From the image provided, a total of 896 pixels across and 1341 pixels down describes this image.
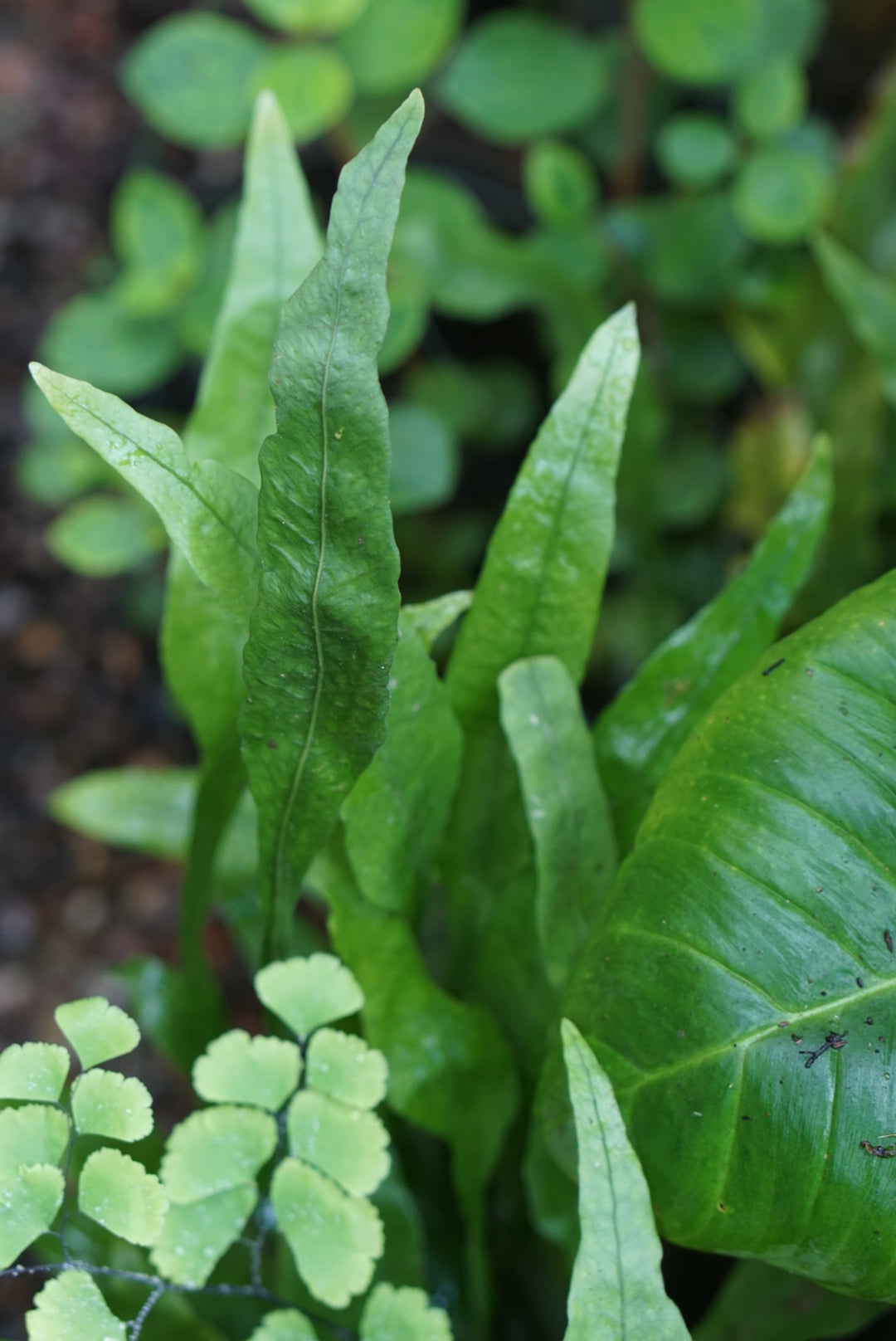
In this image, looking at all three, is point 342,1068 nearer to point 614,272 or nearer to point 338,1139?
point 338,1139

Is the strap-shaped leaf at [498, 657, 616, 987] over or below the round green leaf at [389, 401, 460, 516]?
over

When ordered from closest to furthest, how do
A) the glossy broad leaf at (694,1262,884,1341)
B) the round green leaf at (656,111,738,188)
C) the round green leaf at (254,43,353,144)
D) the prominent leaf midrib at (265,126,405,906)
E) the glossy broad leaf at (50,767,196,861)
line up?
the prominent leaf midrib at (265,126,405,906), the glossy broad leaf at (694,1262,884,1341), the glossy broad leaf at (50,767,196,861), the round green leaf at (254,43,353,144), the round green leaf at (656,111,738,188)

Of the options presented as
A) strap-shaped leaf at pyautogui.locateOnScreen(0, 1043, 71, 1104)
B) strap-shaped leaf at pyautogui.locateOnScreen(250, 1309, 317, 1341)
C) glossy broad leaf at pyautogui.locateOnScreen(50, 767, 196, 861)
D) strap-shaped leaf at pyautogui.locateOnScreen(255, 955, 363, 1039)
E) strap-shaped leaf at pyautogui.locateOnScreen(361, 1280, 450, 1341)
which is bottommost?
glossy broad leaf at pyautogui.locateOnScreen(50, 767, 196, 861)

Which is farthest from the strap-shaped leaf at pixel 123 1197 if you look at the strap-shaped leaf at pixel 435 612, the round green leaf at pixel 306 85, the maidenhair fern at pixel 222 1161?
the round green leaf at pixel 306 85

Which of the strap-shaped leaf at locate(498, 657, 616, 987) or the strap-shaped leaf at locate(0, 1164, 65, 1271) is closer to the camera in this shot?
the strap-shaped leaf at locate(0, 1164, 65, 1271)

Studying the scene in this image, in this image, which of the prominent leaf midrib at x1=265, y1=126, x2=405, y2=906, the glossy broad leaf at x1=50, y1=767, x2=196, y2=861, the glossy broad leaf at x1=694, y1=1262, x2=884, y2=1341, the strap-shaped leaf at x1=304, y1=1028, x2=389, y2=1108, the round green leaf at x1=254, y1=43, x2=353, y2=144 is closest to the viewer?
the prominent leaf midrib at x1=265, y1=126, x2=405, y2=906

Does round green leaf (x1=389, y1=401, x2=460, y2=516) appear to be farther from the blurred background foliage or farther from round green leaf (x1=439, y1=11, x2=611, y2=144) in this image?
round green leaf (x1=439, y1=11, x2=611, y2=144)

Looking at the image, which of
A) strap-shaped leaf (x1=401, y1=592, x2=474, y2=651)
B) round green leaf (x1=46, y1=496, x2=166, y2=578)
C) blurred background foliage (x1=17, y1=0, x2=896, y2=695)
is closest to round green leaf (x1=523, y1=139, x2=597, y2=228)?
blurred background foliage (x1=17, y1=0, x2=896, y2=695)

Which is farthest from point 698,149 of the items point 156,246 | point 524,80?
point 156,246

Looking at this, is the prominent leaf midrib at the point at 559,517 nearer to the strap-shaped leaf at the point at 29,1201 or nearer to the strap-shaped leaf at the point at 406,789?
the strap-shaped leaf at the point at 406,789

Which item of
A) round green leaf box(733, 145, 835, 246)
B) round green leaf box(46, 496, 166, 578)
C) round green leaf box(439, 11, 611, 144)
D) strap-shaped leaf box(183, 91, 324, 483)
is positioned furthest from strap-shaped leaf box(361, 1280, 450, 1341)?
round green leaf box(439, 11, 611, 144)
